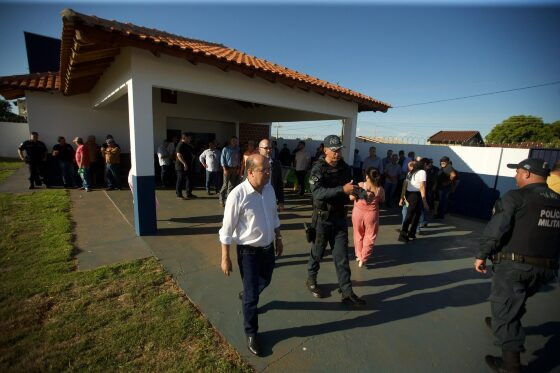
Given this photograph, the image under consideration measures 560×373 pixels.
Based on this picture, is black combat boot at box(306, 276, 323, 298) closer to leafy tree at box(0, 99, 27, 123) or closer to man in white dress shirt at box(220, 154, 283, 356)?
man in white dress shirt at box(220, 154, 283, 356)

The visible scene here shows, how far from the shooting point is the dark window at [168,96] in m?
10.5

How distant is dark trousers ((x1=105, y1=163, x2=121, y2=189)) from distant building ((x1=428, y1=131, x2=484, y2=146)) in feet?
133

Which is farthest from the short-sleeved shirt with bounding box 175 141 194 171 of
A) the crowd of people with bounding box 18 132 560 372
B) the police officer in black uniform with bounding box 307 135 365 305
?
the police officer in black uniform with bounding box 307 135 365 305

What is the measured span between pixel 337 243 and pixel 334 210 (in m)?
0.41

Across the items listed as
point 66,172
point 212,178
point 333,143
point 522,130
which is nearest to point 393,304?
point 333,143

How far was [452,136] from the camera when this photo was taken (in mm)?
41125

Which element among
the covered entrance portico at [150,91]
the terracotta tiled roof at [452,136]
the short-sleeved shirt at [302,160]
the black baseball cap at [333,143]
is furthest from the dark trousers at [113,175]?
the terracotta tiled roof at [452,136]

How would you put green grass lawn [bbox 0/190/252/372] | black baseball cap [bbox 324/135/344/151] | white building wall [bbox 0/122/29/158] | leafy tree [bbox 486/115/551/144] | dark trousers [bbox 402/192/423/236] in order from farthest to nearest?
1. leafy tree [bbox 486/115/551/144]
2. white building wall [bbox 0/122/29/158]
3. dark trousers [bbox 402/192/423/236]
4. black baseball cap [bbox 324/135/344/151]
5. green grass lawn [bbox 0/190/252/372]

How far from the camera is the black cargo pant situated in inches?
88.1

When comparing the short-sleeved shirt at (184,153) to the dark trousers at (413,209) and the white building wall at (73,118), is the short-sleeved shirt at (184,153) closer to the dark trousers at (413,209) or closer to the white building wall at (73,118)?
the white building wall at (73,118)

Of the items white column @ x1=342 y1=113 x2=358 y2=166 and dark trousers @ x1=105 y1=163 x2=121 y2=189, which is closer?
dark trousers @ x1=105 y1=163 x2=121 y2=189

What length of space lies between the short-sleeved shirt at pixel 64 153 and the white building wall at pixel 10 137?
550 inches

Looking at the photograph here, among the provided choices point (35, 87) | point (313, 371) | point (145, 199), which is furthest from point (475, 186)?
point (35, 87)

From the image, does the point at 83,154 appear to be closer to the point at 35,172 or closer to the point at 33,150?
the point at 33,150
